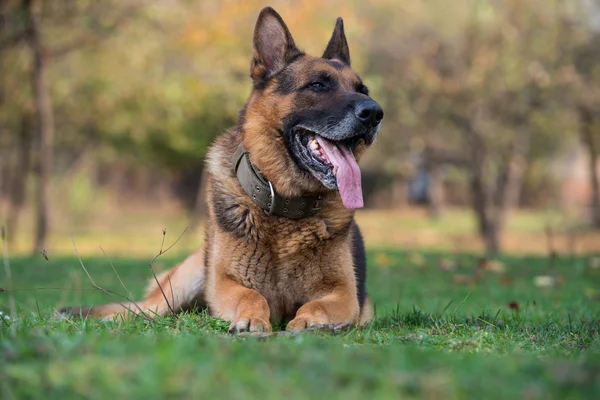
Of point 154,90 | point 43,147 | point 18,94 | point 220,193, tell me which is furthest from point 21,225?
point 220,193

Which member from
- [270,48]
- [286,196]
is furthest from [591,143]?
[286,196]

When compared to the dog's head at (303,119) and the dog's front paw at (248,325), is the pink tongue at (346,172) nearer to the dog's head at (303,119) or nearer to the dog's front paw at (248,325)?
the dog's head at (303,119)

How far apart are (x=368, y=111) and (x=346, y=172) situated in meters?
0.49

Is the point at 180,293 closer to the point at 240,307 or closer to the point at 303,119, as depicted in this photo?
the point at 240,307

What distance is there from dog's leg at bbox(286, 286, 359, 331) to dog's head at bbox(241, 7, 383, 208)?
2.24 ft

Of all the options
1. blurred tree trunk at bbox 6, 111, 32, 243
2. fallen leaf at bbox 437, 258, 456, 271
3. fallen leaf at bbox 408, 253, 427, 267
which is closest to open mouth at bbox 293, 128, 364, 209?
fallen leaf at bbox 437, 258, 456, 271

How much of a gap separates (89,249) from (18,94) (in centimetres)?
569

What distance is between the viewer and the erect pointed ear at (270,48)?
19.3 feet

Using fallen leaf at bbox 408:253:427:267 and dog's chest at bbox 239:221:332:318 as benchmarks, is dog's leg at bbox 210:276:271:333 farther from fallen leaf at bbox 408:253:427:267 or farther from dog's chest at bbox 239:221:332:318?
fallen leaf at bbox 408:253:427:267

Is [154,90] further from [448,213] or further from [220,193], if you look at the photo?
[448,213]

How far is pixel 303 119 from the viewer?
5.46 m

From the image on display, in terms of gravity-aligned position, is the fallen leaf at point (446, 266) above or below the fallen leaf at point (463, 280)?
below

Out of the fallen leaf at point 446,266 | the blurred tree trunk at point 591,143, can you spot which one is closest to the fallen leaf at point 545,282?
the fallen leaf at point 446,266

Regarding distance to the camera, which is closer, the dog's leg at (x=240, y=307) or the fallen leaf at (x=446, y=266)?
the dog's leg at (x=240, y=307)
